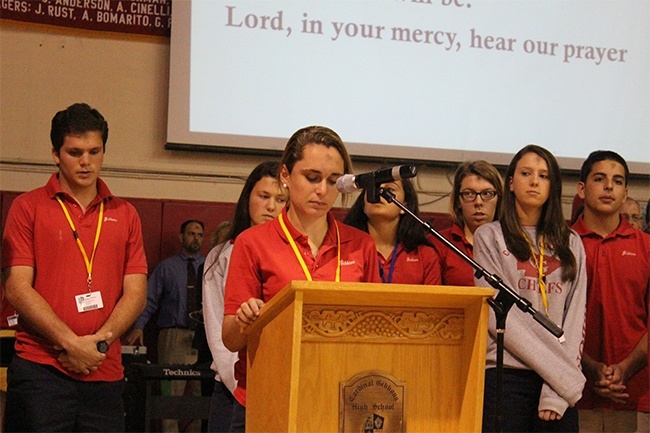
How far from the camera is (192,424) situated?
20.7 feet

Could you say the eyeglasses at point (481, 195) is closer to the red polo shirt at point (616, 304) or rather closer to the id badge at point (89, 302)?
the red polo shirt at point (616, 304)

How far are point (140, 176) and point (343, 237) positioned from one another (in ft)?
14.7

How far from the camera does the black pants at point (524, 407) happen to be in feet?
10.5

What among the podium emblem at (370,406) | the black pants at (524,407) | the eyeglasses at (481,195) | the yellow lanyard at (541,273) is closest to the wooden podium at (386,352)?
the podium emblem at (370,406)

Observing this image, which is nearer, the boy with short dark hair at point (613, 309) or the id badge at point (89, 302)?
the id badge at point (89, 302)

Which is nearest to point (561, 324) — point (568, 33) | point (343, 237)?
point (343, 237)

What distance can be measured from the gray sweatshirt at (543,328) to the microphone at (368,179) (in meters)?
1.11

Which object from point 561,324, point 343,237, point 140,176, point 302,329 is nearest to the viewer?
point 302,329

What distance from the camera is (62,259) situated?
11.4ft

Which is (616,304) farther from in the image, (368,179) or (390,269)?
(368,179)

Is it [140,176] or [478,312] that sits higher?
[140,176]

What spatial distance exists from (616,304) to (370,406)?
213 centimetres

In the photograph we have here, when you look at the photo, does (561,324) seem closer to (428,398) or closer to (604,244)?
(604,244)

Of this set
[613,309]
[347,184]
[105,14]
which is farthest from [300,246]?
[105,14]
